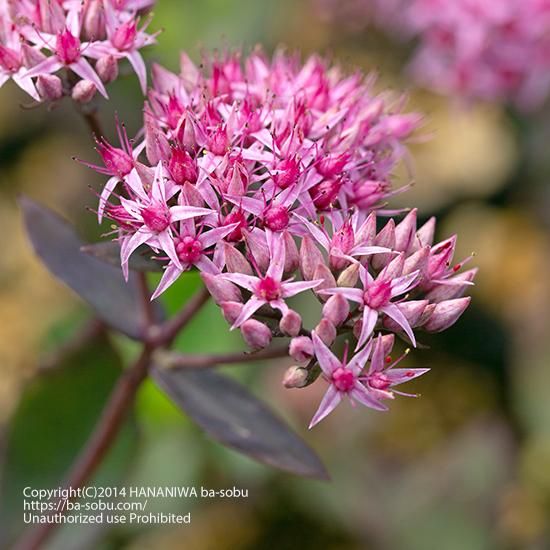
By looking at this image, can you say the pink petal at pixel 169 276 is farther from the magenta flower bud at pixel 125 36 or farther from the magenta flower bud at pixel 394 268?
the magenta flower bud at pixel 125 36

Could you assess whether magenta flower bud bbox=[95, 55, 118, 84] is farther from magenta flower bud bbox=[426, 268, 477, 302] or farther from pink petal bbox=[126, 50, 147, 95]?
magenta flower bud bbox=[426, 268, 477, 302]

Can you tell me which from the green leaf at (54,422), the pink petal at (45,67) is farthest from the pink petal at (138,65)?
the green leaf at (54,422)

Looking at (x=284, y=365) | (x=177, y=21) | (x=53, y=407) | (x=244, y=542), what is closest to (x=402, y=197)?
(x=284, y=365)

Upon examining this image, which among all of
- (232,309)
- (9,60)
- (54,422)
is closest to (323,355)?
(232,309)

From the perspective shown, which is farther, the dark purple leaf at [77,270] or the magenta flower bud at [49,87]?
the dark purple leaf at [77,270]

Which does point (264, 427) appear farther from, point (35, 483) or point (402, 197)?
point (402, 197)

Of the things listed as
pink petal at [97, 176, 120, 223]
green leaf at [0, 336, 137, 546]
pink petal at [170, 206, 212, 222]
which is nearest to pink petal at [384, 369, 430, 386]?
pink petal at [170, 206, 212, 222]

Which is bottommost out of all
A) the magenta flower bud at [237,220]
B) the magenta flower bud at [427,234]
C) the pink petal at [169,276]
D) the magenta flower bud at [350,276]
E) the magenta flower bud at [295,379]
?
the magenta flower bud at [295,379]
